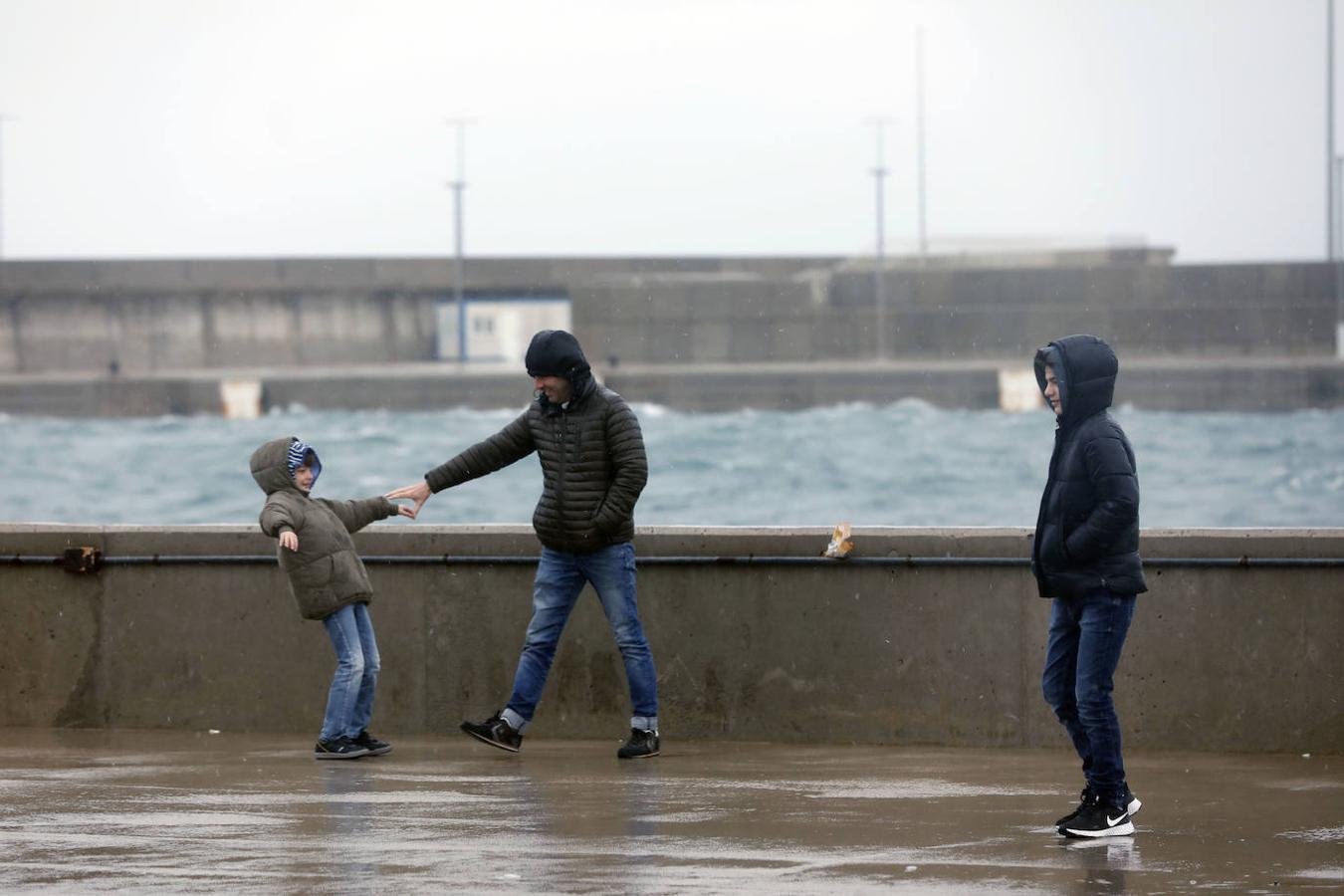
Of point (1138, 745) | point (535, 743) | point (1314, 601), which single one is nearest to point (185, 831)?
point (535, 743)

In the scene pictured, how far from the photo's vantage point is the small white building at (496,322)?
7806 cm

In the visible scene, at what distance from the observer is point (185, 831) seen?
6.17 meters

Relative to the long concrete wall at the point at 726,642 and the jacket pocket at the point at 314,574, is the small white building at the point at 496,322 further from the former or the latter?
the jacket pocket at the point at 314,574

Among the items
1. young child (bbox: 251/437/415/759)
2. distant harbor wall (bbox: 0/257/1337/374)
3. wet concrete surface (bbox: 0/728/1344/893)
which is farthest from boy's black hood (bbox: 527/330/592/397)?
distant harbor wall (bbox: 0/257/1337/374)

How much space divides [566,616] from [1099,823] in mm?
2637

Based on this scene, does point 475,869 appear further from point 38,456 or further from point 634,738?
point 38,456

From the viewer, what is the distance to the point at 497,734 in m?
7.88

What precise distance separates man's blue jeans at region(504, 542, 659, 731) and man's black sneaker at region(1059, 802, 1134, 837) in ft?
7.37

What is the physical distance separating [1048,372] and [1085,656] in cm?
89

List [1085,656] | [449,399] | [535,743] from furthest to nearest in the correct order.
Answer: [449,399] → [535,743] → [1085,656]

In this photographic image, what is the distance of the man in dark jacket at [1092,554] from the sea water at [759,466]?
33.7 metres

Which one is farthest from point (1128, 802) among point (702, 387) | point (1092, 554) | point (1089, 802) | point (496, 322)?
point (496, 322)

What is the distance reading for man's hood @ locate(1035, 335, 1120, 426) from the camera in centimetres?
614

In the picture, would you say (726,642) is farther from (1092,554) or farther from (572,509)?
(1092,554)
